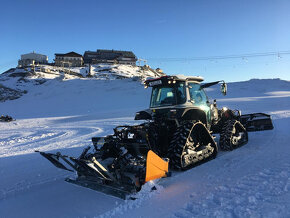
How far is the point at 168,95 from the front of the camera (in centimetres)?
635

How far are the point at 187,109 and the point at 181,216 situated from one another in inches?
123

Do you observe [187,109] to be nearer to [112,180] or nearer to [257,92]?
[112,180]

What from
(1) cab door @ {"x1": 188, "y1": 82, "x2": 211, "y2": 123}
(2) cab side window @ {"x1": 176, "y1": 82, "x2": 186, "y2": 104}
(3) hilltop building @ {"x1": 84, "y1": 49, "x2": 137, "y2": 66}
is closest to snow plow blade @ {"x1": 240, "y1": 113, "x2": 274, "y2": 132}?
(1) cab door @ {"x1": 188, "y1": 82, "x2": 211, "y2": 123}

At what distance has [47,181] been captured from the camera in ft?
17.1

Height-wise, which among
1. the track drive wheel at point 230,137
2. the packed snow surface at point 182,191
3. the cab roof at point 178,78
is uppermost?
the cab roof at point 178,78

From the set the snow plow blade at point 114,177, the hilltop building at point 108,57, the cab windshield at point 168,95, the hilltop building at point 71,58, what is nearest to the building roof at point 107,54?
the hilltop building at point 108,57

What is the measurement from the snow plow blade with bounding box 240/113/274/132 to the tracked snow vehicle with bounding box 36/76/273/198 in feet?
5.99

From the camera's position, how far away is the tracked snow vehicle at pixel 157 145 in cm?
425

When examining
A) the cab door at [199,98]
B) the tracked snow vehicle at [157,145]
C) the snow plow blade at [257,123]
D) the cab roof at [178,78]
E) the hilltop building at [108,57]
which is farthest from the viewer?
the hilltop building at [108,57]

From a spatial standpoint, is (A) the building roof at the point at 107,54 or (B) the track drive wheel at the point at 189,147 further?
(A) the building roof at the point at 107,54

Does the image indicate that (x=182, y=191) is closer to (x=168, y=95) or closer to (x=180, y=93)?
(x=180, y=93)

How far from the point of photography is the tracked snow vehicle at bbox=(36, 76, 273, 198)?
14.0 ft

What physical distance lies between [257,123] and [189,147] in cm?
464

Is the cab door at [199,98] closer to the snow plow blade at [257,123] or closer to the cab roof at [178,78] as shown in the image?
the cab roof at [178,78]
